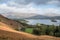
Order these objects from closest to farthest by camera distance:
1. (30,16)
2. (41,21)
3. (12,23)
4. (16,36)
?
(16,36) → (41,21) → (30,16) → (12,23)

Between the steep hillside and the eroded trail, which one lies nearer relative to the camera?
the eroded trail

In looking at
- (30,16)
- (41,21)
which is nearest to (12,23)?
(30,16)

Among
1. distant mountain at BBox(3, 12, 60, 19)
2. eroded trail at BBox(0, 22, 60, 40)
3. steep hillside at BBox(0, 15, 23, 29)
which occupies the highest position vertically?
distant mountain at BBox(3, 12, 60, 19)

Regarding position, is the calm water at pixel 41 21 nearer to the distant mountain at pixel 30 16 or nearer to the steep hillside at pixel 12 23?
the distant mountain at pixel 30 16

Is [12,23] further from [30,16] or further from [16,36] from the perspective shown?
[16,36]

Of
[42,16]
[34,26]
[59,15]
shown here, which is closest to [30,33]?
[34,26]

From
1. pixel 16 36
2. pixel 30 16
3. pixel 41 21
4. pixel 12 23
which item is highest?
pixel 30 16

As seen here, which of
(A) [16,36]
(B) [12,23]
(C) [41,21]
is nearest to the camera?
(A) [16,36]

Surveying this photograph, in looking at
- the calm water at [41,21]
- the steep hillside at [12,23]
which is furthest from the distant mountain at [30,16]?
the steep hillside at [12,23]

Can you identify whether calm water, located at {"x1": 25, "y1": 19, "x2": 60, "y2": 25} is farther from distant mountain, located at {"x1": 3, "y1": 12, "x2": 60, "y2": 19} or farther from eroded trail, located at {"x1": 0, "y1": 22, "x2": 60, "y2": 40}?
eroded trail, located at {"x1": 0, "y1": 22, "x2": 60, "y2": 40}

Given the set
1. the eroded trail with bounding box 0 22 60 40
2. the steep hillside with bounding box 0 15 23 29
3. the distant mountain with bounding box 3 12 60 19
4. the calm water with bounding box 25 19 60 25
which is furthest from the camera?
the steep hillside with bounding box 0 15 23 29

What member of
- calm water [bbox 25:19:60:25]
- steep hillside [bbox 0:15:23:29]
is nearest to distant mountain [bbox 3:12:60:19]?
calm water [bbox 25:19:60:25]

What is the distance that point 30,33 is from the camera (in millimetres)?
15945

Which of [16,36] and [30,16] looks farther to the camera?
[30,16]
